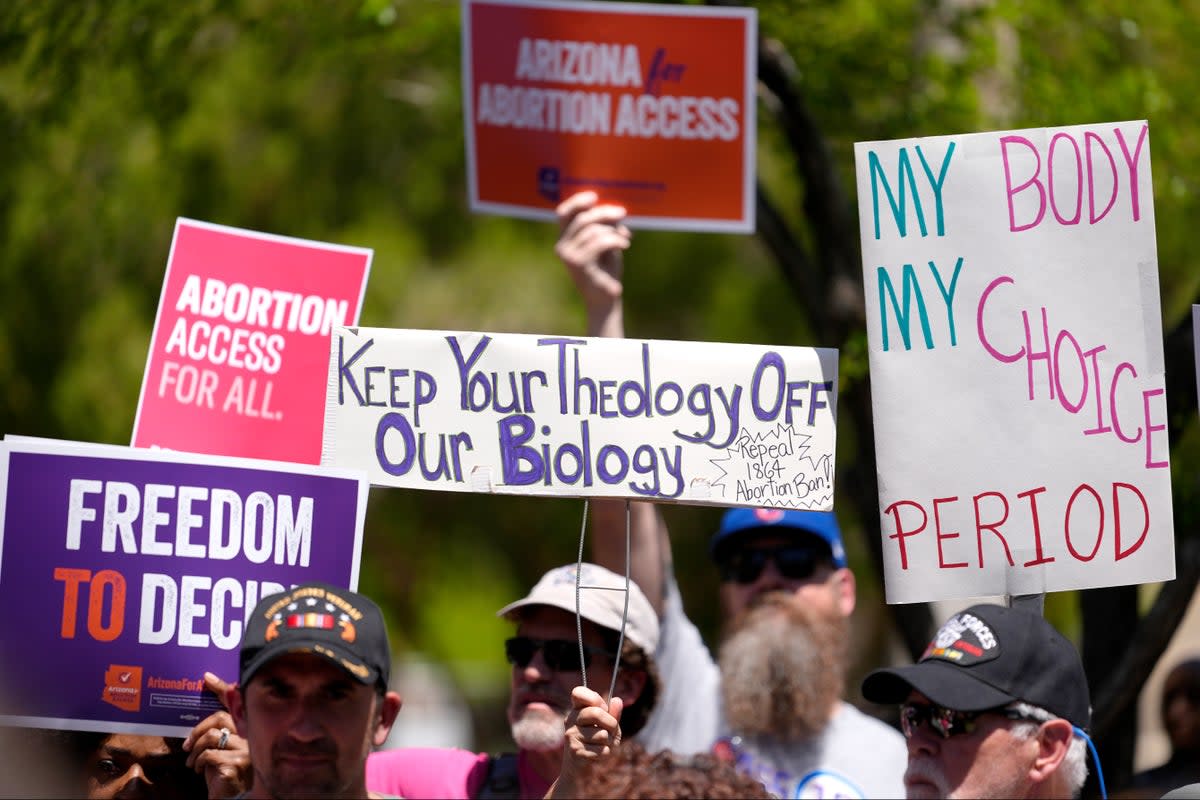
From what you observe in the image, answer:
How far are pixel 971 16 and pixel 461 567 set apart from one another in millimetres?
7636

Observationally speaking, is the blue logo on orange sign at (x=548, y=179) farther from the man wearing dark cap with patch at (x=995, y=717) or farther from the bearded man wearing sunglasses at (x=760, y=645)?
the man wearing dark cap with patch at (x=995, y=717)

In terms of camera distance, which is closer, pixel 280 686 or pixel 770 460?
pixel 280 686

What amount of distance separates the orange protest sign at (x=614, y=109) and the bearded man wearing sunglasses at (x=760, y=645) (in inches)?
8.5

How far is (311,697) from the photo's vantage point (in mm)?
3215

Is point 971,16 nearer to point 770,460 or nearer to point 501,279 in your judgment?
point 770,460

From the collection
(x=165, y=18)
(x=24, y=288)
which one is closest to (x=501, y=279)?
(x=24, y=288)

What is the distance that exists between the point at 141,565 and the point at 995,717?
6.14 ft

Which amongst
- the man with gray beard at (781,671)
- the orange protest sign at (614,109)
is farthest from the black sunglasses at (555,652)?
the orange protest sign at (614,109)

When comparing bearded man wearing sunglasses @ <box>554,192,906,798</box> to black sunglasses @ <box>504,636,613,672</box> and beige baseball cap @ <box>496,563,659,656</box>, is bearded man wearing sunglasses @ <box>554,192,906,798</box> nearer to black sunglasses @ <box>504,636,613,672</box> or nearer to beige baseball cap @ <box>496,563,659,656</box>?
beige baseball cap @ <box>496,563,659,656</box>

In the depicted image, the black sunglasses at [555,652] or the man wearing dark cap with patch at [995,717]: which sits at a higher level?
the black sunglasses at [555,652]

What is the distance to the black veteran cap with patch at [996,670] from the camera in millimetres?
3289

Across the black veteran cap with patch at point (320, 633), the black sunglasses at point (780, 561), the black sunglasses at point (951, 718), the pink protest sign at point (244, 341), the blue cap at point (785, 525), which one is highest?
the pink protest sign at point (244, 341)

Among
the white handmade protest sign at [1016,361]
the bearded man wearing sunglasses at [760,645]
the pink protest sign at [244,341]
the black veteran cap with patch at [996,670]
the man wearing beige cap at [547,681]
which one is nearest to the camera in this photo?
the black veteran cap with patch at [996,670]

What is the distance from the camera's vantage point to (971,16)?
6.92 meters
